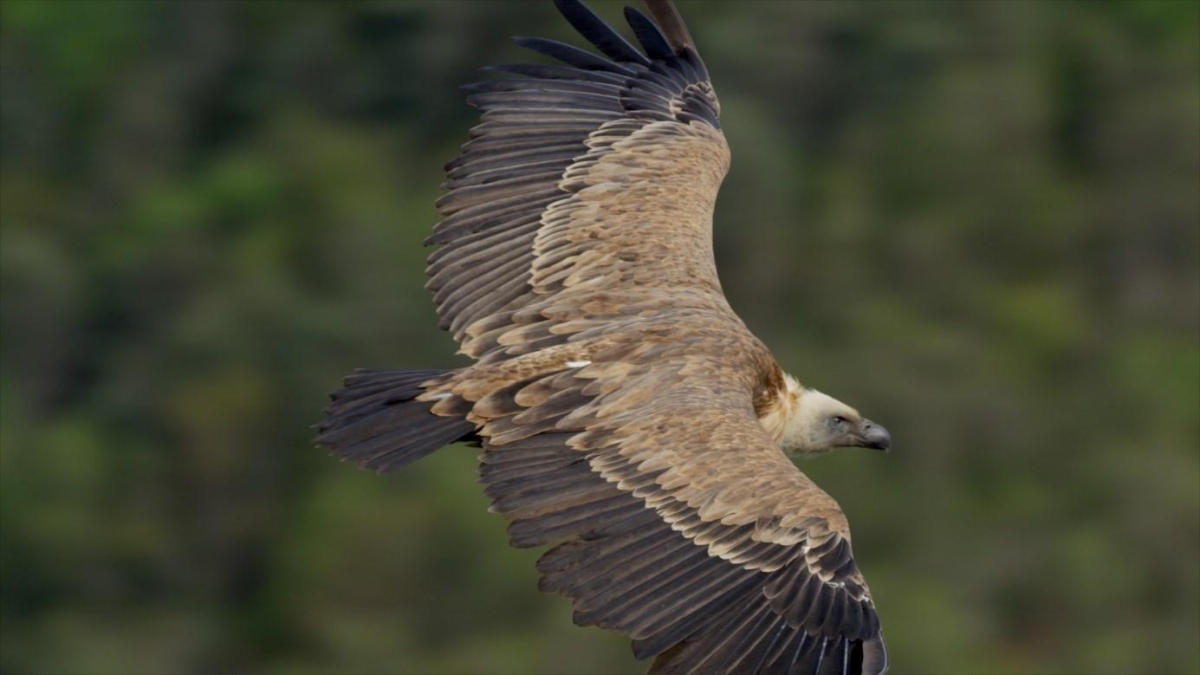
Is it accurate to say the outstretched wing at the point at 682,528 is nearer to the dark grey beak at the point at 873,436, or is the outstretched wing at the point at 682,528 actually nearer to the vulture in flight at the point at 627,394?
the vulture in flight at the point at 627,394

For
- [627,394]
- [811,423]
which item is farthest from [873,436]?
[627,394]

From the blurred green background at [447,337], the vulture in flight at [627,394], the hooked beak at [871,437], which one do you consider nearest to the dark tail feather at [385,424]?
the vulture in flight at [627,394]

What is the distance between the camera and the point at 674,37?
11969 mm

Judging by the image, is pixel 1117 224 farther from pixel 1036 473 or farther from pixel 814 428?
pixel 814 428

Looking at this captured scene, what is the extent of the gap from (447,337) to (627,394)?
23120 mm

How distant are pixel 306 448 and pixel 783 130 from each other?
11.0 m

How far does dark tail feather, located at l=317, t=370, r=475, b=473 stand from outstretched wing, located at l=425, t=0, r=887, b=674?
99 millimetres

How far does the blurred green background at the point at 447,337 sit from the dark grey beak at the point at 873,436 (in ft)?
52.4

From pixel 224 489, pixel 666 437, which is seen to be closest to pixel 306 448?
pixel 224 489

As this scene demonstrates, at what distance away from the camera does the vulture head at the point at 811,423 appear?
1027 centimetres

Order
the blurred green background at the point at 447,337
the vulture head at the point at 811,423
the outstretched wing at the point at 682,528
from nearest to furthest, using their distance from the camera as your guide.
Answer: the outstretched wing at the point at 682,528 < the vulture head at the point at 811,423 < the blurred green background at the point at 447,337

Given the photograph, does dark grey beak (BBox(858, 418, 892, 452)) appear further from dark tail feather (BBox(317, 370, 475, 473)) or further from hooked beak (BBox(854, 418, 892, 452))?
dark tail feather (BBox(317, 370, 475, 473))

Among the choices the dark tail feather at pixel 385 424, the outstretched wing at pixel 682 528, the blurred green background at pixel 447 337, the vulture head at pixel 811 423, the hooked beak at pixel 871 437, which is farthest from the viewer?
the blurred green background at pixel 447 337

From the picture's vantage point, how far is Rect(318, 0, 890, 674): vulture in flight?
27.5ft
